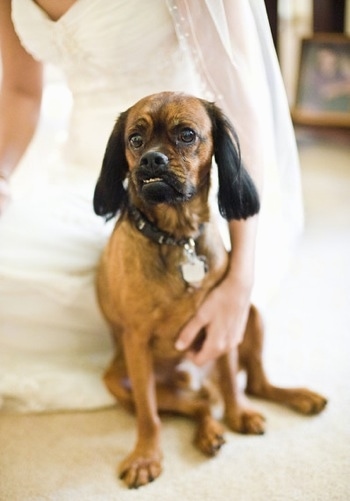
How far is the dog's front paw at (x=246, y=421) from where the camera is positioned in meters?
1.30

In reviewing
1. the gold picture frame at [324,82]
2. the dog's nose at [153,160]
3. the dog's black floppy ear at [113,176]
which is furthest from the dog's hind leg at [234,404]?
the gold picture frame at [324,82]

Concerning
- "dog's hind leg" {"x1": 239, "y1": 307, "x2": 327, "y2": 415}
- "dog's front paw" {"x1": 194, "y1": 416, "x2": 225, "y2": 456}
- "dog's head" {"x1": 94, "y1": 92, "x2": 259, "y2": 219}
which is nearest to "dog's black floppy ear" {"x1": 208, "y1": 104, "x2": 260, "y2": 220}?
"dog's head" {"x1": 94, "y1": 92, "x2": 259, "y2": 219}

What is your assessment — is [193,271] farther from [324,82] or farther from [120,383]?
[324,82]

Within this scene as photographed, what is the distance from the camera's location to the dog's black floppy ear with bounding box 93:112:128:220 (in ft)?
3.37

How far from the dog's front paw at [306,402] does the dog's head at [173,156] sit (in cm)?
52

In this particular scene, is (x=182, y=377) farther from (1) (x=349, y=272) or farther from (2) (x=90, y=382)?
(1) (x=349, y=272)

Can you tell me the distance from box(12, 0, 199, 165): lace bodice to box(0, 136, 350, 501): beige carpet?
66cm

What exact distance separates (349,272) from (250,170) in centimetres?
98

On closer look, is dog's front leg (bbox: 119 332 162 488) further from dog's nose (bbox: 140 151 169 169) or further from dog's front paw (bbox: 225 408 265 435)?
dog's nose (bbox: 140 151 169 169)

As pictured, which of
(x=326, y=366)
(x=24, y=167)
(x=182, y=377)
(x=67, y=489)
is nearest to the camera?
(x=67, y=489)

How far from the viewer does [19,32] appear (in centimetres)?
125

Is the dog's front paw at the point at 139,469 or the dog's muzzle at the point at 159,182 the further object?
the dog's front paw at the point at 139,469

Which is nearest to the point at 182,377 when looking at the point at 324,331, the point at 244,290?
the point at 244,290

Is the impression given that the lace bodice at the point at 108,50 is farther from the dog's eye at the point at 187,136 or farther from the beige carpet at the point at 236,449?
the beige carpet at the point at 236,449
